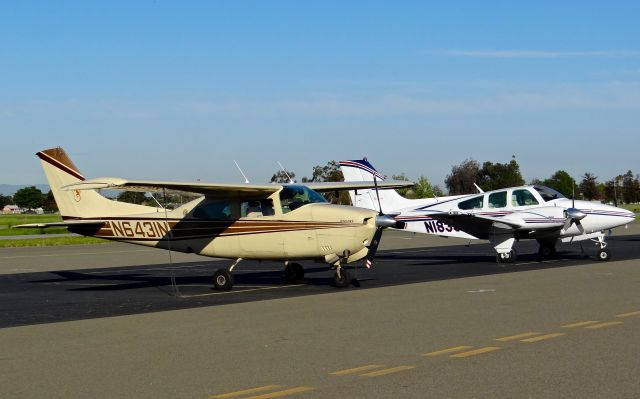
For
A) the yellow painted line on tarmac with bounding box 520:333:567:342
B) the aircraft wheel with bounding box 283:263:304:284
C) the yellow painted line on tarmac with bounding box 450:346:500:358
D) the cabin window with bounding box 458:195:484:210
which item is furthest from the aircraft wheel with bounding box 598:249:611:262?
the yellow painted line on tarmac with bounding box 450:346:500:358

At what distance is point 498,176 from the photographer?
106812mm

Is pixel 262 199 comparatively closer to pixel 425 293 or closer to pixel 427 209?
pixel 425 293

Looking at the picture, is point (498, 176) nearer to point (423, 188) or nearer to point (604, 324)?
point (423, 188)

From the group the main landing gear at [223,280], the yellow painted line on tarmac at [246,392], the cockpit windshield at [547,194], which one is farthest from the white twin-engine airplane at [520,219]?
the yellow painted line on tarmac at [246,392]

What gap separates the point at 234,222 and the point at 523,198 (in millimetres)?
9924

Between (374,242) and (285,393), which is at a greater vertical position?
(374,242)

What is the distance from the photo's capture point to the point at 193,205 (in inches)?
753

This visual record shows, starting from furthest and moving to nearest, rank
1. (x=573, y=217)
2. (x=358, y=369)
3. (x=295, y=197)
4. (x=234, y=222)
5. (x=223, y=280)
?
(x=573, y=217)
(x=234, y=222)
(x=295, y=197)
(x=223, y=280)
(x=358, y=369)

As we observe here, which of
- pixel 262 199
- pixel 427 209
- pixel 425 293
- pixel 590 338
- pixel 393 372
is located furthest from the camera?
pixel 427 209

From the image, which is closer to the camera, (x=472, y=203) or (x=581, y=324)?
(x=581, y=324)

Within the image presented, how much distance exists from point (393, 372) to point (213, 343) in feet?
9.79

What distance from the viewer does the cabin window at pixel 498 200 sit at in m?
25.3

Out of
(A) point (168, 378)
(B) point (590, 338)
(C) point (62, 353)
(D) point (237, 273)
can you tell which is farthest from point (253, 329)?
(D) point (237, 273)

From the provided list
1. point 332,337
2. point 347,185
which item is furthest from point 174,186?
point 332,337
